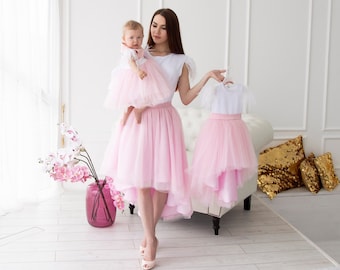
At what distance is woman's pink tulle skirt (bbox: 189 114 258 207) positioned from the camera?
288cm

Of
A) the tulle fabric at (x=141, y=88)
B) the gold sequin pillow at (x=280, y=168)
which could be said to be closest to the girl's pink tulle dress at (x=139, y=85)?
the tulle fabric at (x=141, y=88)

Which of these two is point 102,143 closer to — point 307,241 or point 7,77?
point 7,77

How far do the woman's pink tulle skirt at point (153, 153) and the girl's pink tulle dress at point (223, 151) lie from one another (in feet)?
0.54

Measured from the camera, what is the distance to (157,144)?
8.87 ft

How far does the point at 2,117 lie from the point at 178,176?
1.57 metres

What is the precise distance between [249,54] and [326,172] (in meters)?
1.33

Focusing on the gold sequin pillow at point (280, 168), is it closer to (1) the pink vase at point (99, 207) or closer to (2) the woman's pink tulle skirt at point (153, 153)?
(1) the pink vase at point (99, 207)

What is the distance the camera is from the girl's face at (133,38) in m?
2.55

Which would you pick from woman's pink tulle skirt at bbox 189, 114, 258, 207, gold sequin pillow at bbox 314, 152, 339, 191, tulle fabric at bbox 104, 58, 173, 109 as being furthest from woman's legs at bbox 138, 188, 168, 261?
gold sequin pillow at bbox 314, 152, 339, 191

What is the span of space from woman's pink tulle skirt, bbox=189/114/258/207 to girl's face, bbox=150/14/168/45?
0.59 metres

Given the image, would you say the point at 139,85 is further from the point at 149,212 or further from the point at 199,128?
the point at 199,128

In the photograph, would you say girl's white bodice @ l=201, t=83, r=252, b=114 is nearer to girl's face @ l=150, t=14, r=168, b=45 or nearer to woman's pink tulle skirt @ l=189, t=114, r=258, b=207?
woman's pink tulle skirt @ l=189, t=114, r=258, b=207

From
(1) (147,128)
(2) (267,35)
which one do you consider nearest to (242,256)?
(1) (147,128)

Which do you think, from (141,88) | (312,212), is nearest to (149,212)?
(141,88)
